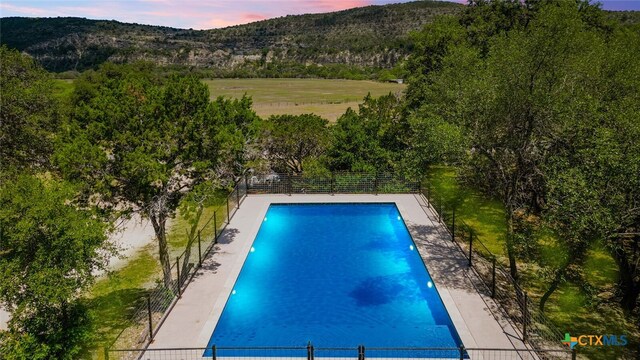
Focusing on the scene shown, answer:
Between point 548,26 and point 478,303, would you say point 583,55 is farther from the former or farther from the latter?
point 478,303

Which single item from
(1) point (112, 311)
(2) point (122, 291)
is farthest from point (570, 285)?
(2) point (122, 291)

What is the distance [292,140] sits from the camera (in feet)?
100

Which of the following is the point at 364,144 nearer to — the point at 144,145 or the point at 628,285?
the point at 628,285

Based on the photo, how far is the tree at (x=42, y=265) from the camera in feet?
37.3

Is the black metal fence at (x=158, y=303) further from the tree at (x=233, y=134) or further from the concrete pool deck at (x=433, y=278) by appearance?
the tree at (x=233, y=134)

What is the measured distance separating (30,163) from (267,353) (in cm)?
1554

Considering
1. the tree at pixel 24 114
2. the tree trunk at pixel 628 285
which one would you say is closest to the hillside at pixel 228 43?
the tree at pixel 24 114

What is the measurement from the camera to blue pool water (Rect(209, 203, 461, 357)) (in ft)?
49.9

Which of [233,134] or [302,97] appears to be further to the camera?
[302,97]

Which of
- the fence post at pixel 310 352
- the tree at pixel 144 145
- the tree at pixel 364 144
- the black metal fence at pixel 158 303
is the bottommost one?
the black metal fence at pixel 158 303

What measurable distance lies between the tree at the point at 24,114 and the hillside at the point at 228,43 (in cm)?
12673

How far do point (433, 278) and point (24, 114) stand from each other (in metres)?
19.1

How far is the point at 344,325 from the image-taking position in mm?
15906

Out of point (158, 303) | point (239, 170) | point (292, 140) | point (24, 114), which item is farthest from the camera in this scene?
point (292, 140)
